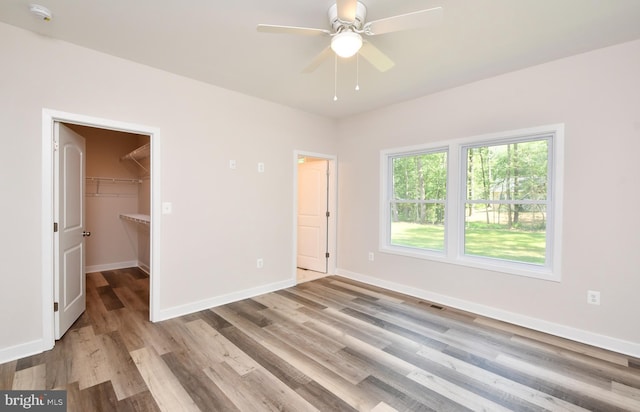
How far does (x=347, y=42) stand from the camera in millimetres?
1896

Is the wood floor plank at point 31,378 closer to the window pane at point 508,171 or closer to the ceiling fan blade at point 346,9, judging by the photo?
the ceiling fan blade at point 346,9

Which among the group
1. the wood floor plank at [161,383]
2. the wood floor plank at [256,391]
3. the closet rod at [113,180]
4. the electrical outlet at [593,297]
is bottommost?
the wood floor plank at [256,391]

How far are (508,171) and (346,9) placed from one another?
2.66 meters

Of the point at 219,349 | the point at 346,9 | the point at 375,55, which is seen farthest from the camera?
the point at 219,349

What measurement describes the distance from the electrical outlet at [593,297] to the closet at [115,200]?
19.4ft

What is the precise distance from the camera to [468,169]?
11.7 feet

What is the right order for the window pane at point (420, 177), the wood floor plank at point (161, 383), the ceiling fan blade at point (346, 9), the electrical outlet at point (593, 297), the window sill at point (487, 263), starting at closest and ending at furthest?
the ceiling fan blade at point (346, 9) < the wood floor plank at point (161, 383) < the electrical outlet at point (593, 297) < the window sill at point (487, 263) < the window pane at point (420, 177)

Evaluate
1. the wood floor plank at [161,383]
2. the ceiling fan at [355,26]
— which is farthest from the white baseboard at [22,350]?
the ceiling fan at [355,26]

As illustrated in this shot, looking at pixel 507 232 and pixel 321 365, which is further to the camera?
pixel 507 232

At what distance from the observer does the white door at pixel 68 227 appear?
8.50 ft

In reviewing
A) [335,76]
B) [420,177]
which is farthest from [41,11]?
[420,177]

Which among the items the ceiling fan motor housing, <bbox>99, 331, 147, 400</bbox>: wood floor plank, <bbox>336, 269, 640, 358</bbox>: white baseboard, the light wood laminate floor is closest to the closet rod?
the light wood laminate floor

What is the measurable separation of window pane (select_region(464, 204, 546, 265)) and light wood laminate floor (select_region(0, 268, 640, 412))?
0.78m

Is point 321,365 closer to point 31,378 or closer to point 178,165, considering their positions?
point 31,378
